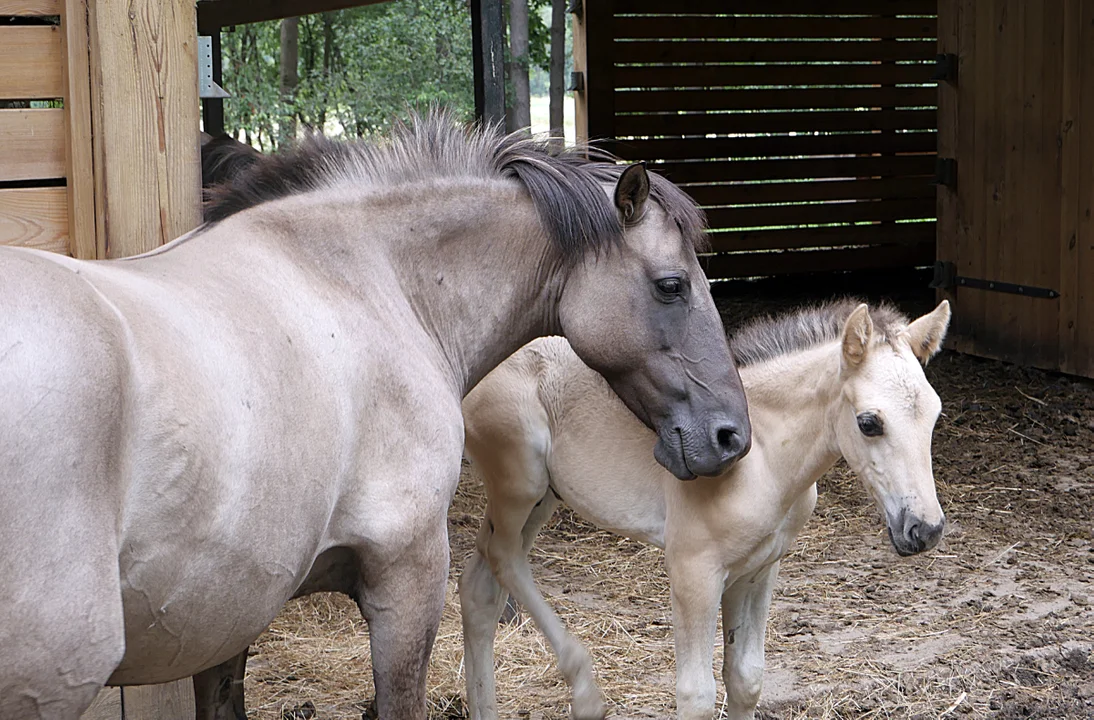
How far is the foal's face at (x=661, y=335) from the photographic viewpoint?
2.73 meters

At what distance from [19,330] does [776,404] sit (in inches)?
88.2

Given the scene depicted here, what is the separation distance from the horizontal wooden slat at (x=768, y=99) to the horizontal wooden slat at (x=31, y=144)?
30.0 feet

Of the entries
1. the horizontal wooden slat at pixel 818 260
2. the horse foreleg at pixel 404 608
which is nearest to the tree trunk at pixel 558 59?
the horizontal wooden slat at pixel 818 260

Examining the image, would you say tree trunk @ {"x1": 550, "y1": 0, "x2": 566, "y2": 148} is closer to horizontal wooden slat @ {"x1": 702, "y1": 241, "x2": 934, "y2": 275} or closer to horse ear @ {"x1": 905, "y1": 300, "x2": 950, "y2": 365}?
horizontal wooden slat @ {"x1": 702, "y1": 241, "x2": 934, "y2": 275}

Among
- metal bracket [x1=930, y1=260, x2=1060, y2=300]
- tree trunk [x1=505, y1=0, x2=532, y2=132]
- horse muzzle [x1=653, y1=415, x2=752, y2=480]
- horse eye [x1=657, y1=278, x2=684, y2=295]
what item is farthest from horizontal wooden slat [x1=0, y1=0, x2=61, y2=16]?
metal bracket [x1=930, y1=260, x2=1060, y2=300]

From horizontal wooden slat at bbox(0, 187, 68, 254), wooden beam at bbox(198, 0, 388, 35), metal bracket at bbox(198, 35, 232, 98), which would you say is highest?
wooden beam at bbox(198, 0, 388, 35)

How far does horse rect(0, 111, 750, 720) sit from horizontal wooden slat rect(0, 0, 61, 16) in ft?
2.60

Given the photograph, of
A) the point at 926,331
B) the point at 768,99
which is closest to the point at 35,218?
the point at 926,331

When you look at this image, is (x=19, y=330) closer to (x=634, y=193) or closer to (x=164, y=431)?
(x=164, y=431)

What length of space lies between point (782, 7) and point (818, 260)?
9.18 ft

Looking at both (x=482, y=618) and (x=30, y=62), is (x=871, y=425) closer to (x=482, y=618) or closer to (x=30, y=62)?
(x=482, y=618)

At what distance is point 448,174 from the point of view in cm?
277

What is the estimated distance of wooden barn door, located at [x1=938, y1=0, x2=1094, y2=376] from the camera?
7.87 metres

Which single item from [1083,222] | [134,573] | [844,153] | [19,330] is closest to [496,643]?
[134,573]
